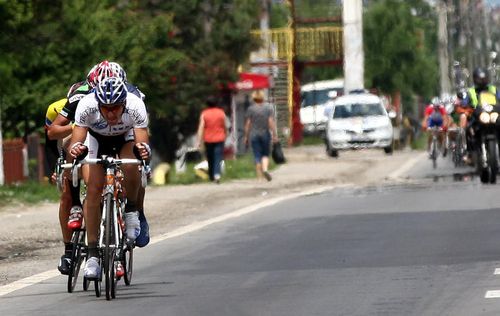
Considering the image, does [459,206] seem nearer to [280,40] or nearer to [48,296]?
[48,296]

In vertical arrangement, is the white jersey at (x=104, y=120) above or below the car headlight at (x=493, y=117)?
above

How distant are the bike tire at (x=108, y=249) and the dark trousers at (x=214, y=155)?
19381mm

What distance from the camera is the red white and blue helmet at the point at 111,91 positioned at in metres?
12.3

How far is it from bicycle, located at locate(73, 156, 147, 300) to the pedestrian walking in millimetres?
19908

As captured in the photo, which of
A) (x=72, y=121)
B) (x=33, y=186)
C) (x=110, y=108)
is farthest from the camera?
(x=33, y=186)

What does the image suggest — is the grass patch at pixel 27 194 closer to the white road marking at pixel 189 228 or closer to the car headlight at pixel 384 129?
the white road marking at pixel 189 228

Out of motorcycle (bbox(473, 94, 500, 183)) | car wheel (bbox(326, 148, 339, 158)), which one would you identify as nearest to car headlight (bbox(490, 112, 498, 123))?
motorcycle (bbox(473, 94, 500, 183))

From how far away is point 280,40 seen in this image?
68.6m

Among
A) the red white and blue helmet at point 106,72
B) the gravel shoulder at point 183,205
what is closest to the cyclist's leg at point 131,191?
the red white and blue helmet at point 106,72

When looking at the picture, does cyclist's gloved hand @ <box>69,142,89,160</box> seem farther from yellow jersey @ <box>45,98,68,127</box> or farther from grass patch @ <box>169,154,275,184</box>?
grass patch @ <box>169,154,275,184</box>

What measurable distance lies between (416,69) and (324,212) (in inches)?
2405

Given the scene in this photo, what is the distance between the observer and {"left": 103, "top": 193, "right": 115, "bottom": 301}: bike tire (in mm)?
12305

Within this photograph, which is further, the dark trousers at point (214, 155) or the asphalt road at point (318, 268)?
the dark trousers at point (214, 155)

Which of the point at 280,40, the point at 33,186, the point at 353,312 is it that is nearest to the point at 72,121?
the point at 353,312
